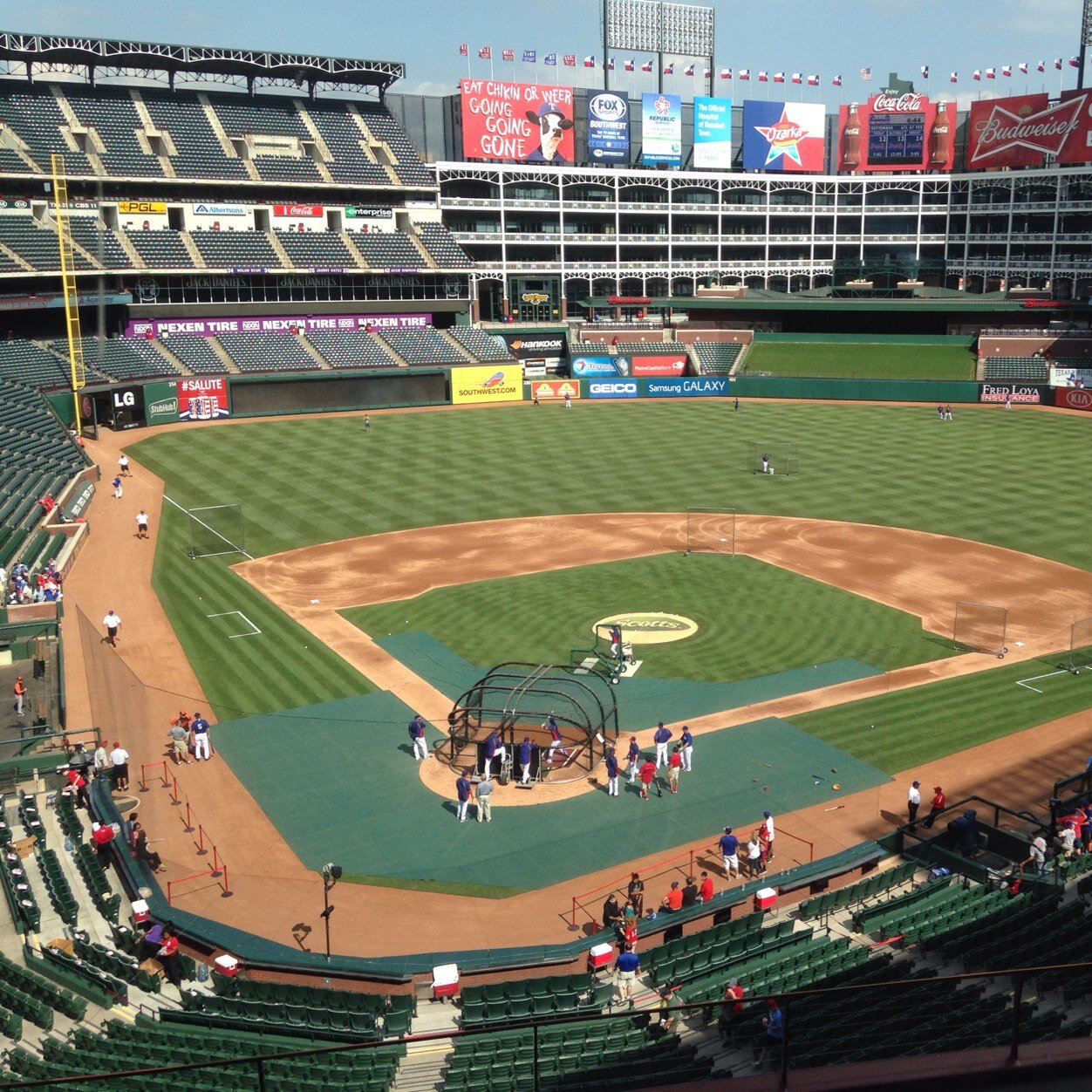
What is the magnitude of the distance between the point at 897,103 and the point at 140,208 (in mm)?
80741

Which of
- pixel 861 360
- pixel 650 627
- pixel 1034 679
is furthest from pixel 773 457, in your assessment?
pixel 861 360

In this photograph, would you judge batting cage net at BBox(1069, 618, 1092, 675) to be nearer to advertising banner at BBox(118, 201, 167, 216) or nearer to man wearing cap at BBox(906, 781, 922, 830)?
man wearing cap at BBox(906, 781, 922, 830)

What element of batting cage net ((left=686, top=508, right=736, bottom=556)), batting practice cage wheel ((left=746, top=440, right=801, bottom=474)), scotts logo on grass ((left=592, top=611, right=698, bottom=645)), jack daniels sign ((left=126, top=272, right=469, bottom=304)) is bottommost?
scotts logo on grass ((left=592, top=611, right=698, bottom=645))

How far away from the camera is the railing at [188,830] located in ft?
76.6

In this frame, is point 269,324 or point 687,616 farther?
point 269,324

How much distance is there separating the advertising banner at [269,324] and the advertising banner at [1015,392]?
1969 inches

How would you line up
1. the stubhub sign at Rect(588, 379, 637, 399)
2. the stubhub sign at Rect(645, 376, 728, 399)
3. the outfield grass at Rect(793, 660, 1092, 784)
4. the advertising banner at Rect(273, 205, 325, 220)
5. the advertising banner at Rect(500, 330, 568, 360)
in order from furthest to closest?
the advertising banner at Rect(500, 330, 568, 360) < the stubhub sign at Rect(645, 376, 728, 399) < the stubhub sign at Rect(588, 379, 637, 399) < the advertising banner at Rect(273, 205, 325, 220) < the outfield grass at Rect(793, 660, 1092, 784)

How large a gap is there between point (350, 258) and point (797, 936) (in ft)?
285

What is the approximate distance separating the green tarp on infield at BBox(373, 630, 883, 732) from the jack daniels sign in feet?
209

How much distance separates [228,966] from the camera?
1936 centimetres

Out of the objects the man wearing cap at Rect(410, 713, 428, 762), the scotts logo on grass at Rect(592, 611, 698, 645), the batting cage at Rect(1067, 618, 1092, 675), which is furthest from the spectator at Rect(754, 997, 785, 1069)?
the batting cage at Rect(1067, 618, 1092, 675)

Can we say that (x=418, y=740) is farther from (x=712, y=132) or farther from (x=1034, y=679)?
(x=712, y=132)

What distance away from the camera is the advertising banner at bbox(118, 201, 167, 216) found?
89.6 metres

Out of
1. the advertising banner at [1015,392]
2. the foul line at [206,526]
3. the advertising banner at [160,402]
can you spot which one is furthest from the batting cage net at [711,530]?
the advertising banner at [1015,392]
